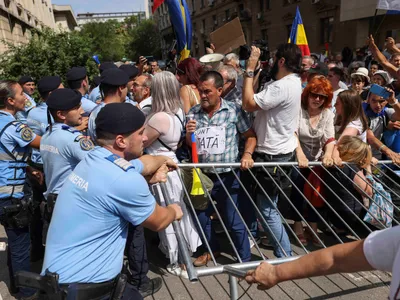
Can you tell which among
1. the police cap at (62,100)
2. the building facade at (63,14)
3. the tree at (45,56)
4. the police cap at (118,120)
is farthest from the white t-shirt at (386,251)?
the building facade at (63,14)

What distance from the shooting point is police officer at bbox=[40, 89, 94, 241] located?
2508mm

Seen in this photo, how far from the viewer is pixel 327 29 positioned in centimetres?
2302

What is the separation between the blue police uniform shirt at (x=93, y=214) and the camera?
173 cm

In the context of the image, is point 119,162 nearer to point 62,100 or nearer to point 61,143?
point 61,143

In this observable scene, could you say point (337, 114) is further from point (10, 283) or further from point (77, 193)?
point (10, 283)

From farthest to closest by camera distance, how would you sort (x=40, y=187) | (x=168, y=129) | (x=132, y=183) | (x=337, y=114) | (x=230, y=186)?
(x=337, y=114) → (x=40, y=187) → (x=230, y=186) → (x=168, y=129) → (x=132, y=183)

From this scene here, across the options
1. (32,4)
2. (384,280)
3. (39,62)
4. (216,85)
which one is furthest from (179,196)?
(32,4)

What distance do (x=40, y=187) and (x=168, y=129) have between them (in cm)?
164

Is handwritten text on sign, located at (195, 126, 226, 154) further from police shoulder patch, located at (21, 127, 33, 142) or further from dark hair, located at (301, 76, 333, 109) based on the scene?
police shoulder patch, located at (21, 127, 33, 142)

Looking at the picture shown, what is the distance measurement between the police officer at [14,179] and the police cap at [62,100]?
1.78 feet

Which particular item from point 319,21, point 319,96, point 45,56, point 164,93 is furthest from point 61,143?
point 319,21

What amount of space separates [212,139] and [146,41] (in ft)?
194

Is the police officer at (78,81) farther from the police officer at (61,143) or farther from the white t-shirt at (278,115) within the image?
the white t-shirt at (278,115)

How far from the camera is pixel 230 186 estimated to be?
10.6ft
